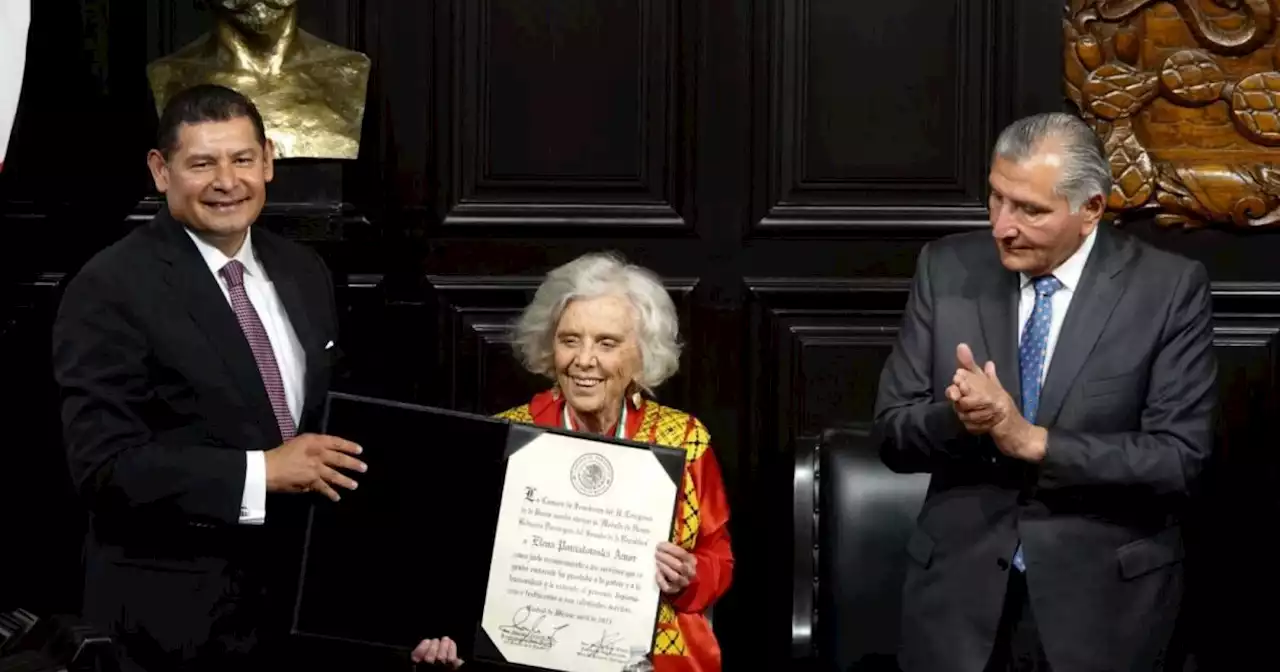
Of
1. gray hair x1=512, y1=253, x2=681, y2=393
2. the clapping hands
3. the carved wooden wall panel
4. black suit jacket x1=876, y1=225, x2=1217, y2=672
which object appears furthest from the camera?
the carved wooden wall panel

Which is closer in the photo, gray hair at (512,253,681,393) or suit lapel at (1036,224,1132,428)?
suit lapel at (1036,224,1132,428)

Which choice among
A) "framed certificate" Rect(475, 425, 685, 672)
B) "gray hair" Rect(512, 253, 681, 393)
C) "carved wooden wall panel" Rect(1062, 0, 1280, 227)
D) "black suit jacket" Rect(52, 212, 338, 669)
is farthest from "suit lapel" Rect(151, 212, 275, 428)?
"carved wooden wall panel" Rect(1062, 0, 1280, 227)

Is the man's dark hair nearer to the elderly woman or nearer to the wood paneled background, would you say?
the elderly woman

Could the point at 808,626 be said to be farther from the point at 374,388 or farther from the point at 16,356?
the point at 16,356

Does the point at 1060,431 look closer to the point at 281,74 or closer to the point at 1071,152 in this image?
the point at 1071,152

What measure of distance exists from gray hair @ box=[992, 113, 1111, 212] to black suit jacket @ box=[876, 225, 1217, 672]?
129mm

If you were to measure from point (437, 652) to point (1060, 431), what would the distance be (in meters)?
1.19

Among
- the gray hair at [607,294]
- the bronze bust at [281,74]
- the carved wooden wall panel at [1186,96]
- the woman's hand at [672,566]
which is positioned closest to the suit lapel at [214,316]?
the gray hair at [607,294]

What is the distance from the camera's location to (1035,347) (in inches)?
130

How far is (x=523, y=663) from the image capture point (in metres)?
3.44

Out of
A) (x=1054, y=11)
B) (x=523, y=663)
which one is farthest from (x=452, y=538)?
(x=1054, y=11)

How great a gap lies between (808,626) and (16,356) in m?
2.10

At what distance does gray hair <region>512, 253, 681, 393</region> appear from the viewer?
3809 mm
